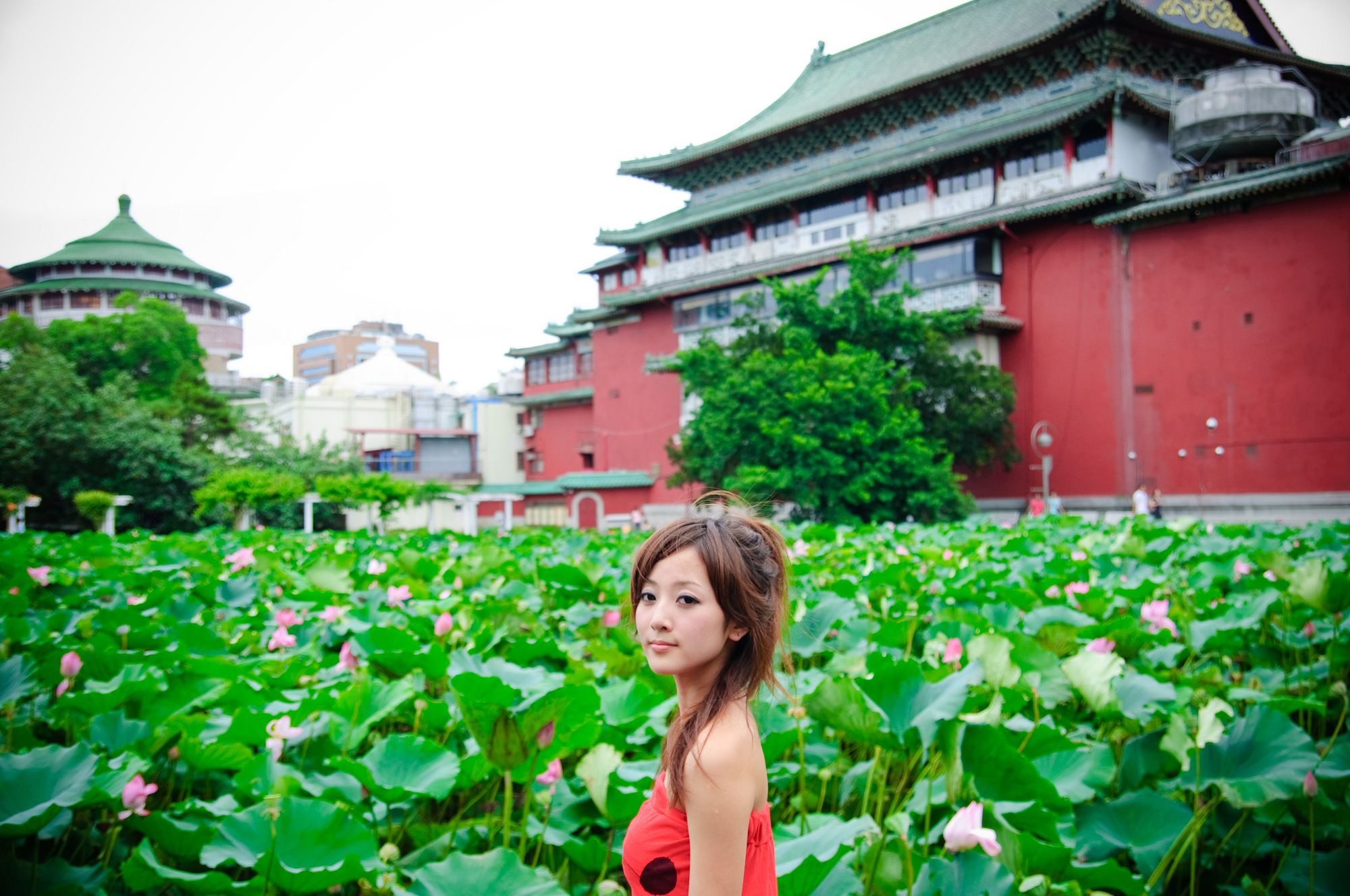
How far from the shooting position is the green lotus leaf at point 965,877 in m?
1.14

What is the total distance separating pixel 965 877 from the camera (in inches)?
45.9

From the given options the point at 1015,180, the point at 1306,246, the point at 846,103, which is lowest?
the point at 1306,246

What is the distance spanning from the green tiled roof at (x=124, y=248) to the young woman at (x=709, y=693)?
18.7 m

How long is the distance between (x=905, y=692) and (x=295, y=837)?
83 cm

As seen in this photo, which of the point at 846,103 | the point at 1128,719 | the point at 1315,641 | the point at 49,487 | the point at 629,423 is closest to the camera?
the point at 1128,719

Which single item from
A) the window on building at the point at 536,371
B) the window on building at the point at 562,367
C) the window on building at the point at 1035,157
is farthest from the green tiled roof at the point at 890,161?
the window on building at the point at 536,371

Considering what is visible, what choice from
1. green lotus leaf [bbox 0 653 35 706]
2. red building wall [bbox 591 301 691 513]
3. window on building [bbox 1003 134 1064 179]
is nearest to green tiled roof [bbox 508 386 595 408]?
red building wall [bbox 591 301 691 513]

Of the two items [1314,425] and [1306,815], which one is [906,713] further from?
[1314,425]

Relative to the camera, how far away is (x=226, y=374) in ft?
102

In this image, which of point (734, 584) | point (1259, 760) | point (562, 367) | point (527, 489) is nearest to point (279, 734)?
point (734, 584)

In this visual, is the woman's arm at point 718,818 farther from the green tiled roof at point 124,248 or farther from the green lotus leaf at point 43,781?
the green tiled roof at point 124,248

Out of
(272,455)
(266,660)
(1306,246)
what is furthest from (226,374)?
(266,660)

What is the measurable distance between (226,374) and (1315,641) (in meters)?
32.3

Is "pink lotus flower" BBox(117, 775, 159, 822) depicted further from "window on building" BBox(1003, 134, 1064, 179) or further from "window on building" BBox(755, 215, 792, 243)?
"window on building" BBox(755, 215, 792, 243)
